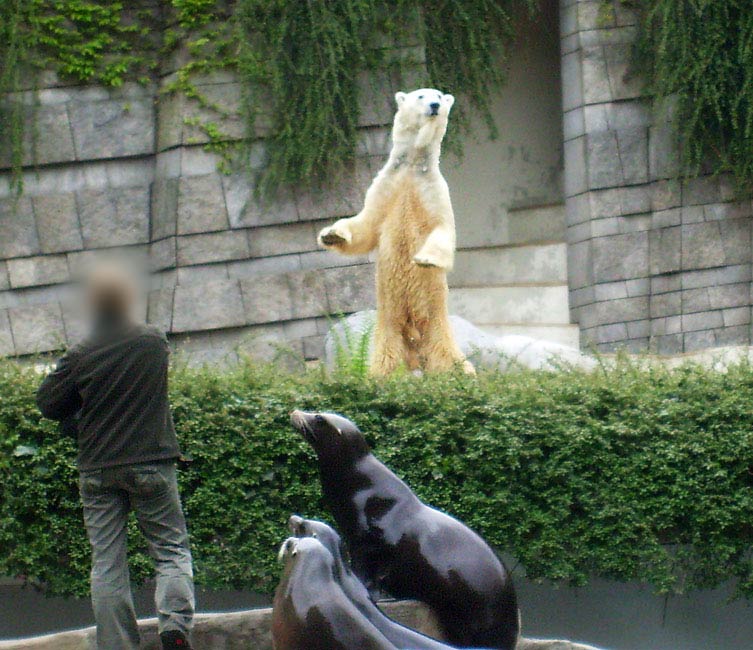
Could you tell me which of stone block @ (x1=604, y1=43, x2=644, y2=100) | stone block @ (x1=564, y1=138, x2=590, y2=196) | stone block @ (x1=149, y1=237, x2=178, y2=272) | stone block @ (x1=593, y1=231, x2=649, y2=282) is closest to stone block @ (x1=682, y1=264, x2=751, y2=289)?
stone block @ (x1=593, y1=231, x2=649, y2=282)

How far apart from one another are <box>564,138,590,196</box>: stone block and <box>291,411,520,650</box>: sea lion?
6980 millimetres

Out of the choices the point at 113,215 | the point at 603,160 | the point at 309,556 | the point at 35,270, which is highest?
the point at 603,160

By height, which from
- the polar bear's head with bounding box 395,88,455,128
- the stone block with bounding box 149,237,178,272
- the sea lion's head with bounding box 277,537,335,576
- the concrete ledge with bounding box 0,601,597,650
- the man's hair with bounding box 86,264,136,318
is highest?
the polar bear's head with bounding box 395,88,455,128

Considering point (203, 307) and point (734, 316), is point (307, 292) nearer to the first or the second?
point (203, 307)

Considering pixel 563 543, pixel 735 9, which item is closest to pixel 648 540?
pixel 563 543

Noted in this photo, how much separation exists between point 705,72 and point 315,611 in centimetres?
817

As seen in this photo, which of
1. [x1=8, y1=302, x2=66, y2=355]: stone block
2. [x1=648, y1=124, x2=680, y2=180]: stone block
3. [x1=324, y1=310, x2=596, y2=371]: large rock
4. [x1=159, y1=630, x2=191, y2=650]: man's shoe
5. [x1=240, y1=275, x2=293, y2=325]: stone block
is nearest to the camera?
[x1=159, y1=630, x2=191, y2=650]: man's shoe

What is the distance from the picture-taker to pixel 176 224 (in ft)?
30.1

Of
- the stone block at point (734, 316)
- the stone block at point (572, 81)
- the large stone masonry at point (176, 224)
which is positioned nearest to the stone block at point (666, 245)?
the stone block at point (734, 316)

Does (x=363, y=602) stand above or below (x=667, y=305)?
above

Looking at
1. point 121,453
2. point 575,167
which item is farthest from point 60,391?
point 575,167

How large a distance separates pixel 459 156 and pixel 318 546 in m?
7.35

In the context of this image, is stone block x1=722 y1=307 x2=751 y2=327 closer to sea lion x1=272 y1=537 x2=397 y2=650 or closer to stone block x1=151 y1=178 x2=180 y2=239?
stone block x1=151 y1=178 x2=180 y2=239

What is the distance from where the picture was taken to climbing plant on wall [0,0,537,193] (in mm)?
9125
